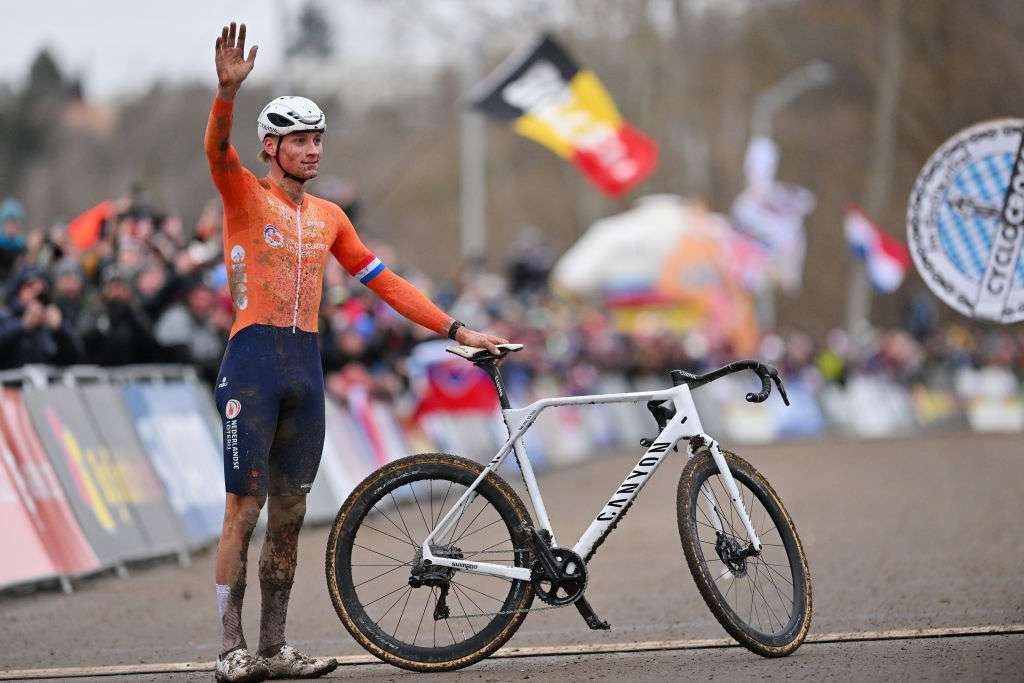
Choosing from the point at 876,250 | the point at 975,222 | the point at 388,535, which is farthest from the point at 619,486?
the point at 876,250

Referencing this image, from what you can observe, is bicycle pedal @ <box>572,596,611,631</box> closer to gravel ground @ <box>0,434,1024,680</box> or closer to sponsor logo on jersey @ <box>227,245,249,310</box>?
gravel ground @ <box>0,434,1024,680</box>

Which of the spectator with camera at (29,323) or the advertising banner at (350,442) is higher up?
the spectator with camera at (29,323)

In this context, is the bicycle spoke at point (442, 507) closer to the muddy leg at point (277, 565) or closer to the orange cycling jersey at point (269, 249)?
the muddy leg at point (277, 565)

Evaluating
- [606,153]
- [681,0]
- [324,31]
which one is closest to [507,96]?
[606,153]

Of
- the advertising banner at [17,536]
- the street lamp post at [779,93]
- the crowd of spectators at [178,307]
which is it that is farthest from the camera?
the street lamp post at [779,93]

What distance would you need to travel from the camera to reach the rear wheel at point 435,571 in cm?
750

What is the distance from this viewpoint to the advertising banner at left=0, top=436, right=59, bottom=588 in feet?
36.0

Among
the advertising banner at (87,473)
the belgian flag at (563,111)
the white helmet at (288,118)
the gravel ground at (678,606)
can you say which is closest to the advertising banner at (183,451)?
the gravel ground at (678,606)

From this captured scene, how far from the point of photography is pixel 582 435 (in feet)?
93.5

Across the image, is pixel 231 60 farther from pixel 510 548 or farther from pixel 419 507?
pixel 510 548

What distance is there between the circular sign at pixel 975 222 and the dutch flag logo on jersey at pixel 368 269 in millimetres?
2523

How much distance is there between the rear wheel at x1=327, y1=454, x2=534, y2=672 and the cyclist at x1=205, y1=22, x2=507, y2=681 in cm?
23

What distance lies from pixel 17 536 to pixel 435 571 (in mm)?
4301

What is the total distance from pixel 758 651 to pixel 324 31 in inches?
1720
